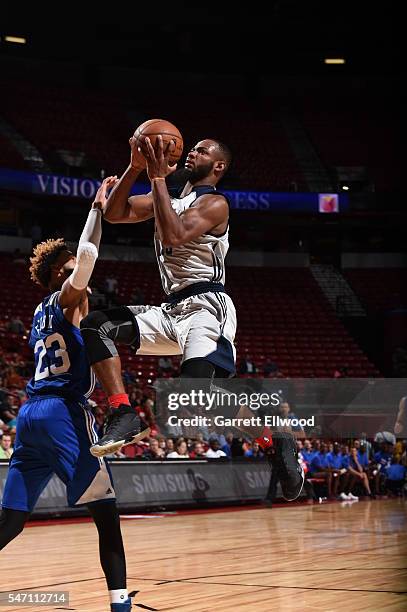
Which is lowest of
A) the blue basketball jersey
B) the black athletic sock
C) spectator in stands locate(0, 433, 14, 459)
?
spectator in stands locate(0, 433, 14, 459)

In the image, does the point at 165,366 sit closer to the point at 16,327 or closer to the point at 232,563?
the point at 16,327

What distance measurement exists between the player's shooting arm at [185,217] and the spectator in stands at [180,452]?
377 inches

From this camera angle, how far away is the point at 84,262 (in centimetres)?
445

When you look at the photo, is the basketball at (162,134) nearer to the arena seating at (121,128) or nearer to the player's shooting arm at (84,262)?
the player's shooting arm at (84,262)

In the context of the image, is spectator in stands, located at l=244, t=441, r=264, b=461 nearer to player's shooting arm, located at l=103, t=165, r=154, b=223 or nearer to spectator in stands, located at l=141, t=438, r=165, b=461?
spectator in stands, located at l=141, t=438, r=165, b=461

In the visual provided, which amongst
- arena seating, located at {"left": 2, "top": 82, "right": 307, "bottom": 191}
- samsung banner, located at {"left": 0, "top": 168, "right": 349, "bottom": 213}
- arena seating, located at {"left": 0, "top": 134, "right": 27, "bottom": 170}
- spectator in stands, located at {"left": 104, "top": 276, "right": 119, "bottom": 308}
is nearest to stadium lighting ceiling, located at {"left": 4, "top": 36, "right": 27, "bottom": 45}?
arena seating, located at {"left": 2, "top": 82, "right": 307, "bottom": 191}

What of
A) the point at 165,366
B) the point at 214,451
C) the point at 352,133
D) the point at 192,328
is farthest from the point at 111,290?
the point at 192,328

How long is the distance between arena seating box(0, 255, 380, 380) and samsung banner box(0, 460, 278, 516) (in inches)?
159

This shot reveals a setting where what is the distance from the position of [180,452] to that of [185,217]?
9.87m

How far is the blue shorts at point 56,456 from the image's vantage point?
4516 millimetres

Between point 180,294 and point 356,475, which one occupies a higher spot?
point 180,294

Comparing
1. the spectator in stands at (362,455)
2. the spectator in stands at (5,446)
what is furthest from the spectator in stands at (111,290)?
the spectator in stands at (5,446)

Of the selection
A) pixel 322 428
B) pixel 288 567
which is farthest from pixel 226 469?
pixel 288 567

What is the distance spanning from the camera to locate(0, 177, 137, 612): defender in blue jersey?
451cm
